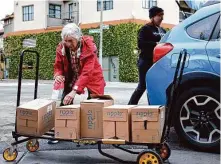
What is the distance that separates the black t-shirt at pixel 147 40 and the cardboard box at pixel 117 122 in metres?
2.61

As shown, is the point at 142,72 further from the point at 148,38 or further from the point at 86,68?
the point at 86,68

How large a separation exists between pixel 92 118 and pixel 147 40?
265cm

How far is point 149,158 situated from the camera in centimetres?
404

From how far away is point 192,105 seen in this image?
199 inches

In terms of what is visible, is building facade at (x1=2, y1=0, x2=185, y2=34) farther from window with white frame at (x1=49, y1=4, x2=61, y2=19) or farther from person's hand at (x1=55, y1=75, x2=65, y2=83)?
person's hand at (x1=55, y1=75, x2=65, y2=83)

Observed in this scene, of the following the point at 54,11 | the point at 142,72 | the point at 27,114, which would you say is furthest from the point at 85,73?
the point at 54,11

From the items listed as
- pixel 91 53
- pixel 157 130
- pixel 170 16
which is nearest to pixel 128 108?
pixel 157 130

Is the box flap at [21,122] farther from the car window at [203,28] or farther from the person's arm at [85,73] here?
the car window at [203,28]

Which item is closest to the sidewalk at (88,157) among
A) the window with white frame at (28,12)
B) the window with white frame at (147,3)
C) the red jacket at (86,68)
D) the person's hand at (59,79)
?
the red jacket at (86,68)

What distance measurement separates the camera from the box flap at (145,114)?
4172mm

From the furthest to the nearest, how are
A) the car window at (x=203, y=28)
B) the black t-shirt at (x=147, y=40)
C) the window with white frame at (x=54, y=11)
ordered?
the window with white frame at (x=54, y=11), the black t-shirt at (x=147, y=40), the car window at (x=203, y=28)

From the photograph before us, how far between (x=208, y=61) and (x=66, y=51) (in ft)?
5.42

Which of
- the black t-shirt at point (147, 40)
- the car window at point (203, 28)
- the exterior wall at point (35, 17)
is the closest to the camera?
the car window at point (203, 28)

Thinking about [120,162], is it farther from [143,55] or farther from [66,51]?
[143,55]
